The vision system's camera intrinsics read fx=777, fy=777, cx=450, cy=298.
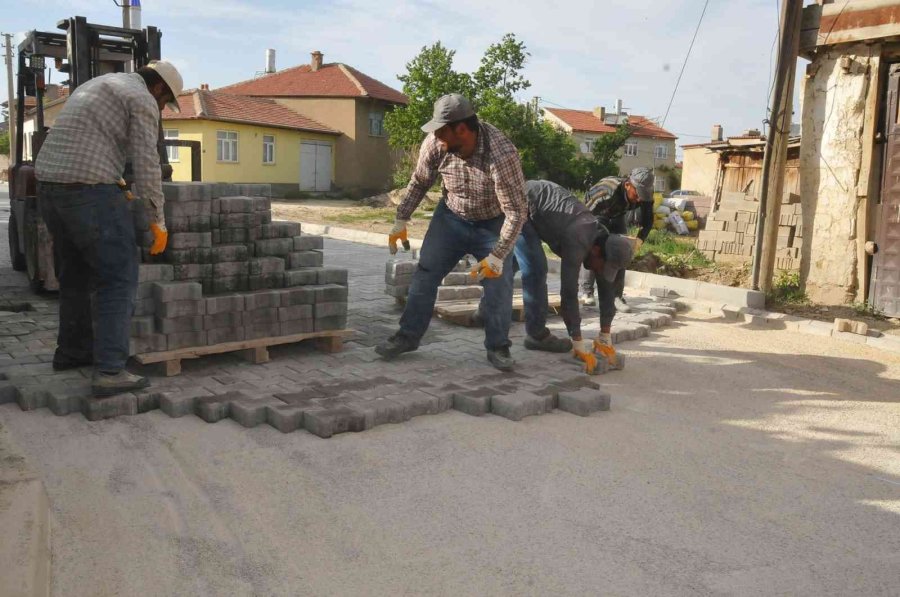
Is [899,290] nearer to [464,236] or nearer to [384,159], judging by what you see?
[464,236]

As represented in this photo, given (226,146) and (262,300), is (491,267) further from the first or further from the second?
(226,146)

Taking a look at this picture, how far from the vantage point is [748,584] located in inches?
114

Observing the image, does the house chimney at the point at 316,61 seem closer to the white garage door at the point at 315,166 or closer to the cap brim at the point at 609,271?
the white garage door at the point at 315,166

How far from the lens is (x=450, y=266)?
19.1ft

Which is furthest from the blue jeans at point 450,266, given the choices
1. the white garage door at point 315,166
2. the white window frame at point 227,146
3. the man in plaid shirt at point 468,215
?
the white garage door at point 315,166

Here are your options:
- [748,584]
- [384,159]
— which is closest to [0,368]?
[748,584]

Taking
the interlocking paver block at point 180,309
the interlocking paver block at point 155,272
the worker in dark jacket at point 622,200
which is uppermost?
the worker in dark jacket at point 622,200

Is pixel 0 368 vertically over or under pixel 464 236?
under

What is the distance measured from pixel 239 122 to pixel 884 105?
23.8m

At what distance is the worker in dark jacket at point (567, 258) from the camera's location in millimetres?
5762

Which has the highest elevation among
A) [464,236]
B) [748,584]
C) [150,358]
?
[464,236]

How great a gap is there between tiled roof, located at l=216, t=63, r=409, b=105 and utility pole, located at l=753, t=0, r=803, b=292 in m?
25.3

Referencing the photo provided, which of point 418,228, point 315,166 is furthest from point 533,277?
point 315,166

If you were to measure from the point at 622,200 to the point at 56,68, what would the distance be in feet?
19.8
